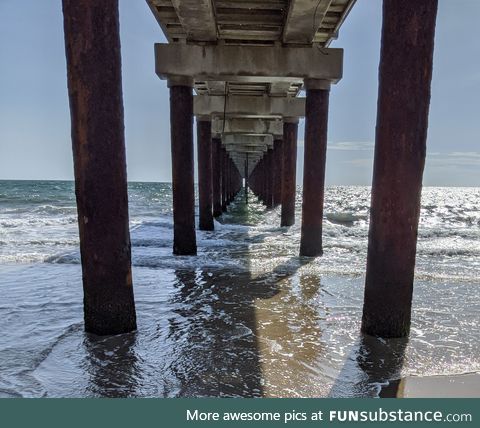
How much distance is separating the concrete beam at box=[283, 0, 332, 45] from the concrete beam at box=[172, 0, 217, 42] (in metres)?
1.40

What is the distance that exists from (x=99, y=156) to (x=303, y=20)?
540 cm

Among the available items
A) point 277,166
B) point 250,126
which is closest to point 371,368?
point 250,126

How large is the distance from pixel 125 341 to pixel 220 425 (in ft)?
5.81

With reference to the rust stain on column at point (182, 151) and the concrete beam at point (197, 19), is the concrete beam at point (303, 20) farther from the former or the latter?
the rust stain on column at point (182, 151)

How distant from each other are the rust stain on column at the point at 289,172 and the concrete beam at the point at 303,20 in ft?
17.0

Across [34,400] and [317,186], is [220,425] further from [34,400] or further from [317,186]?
[317,186]

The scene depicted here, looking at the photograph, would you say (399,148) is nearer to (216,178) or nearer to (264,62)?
(264,62)

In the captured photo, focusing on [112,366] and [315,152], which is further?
[315,152]

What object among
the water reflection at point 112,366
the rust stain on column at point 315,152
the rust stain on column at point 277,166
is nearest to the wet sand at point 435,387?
the water reflection at point 112,366

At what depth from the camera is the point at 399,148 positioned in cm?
374

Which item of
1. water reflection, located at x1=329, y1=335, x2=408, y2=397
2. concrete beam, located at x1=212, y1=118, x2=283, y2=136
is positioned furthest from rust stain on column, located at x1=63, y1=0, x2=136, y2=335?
concrete beam, located at x1=212, y1=118, x2=283, y2=136

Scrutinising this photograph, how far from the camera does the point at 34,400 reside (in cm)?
279

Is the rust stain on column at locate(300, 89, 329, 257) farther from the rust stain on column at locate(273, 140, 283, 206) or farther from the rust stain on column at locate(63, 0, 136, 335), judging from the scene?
the rust stain on column at locate(273, 140, 283, 206)

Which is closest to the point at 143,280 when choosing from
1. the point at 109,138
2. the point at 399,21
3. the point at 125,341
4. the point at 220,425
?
the point at 125,341
